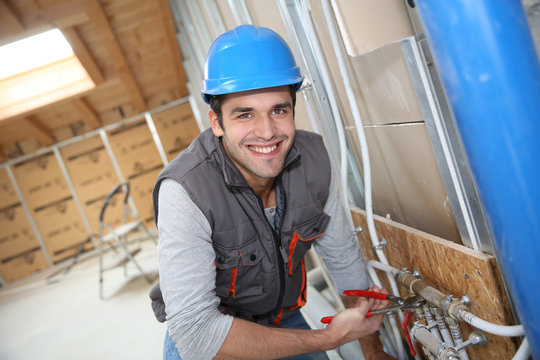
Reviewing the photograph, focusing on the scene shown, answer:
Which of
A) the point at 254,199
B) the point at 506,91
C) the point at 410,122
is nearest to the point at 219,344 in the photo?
the point at 254,199

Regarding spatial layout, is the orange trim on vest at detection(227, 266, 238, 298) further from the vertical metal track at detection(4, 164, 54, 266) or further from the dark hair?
the vertical metal track at detection(4, 164, 54, 266)

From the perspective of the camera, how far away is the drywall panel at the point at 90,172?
19.9ft

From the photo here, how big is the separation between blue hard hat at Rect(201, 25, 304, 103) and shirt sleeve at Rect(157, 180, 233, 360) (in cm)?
32

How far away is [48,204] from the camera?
6016mm

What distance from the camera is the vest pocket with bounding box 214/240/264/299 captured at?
3.70ft

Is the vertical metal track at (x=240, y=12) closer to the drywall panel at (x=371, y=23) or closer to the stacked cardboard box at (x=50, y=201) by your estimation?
the drywall panel at (x=371, y=23)

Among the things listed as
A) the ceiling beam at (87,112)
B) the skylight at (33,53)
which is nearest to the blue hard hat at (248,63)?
the skylight at (33,53)

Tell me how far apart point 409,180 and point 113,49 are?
4.03 m

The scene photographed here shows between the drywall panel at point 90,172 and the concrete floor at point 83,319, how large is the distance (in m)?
1.30

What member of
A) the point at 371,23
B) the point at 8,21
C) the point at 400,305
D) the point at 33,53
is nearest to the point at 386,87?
the point at 371,23

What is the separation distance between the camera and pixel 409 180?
1.09m

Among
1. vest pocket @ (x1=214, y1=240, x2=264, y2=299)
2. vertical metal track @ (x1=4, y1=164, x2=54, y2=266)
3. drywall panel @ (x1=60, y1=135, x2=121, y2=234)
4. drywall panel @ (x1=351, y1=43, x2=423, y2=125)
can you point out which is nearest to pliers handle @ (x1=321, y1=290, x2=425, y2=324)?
vest pocket @ (x1=214, y1=240, x2=264, y2=299)

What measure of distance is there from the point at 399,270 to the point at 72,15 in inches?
142

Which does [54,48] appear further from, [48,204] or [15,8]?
[48,204]
